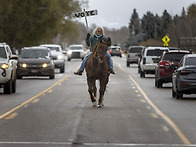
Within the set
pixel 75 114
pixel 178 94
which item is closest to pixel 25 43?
pixel 178 94

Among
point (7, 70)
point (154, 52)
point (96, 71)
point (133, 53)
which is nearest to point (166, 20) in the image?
point (133, 53)

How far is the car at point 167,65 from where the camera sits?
27688mm

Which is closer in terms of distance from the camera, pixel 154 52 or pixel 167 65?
pixel 167 65

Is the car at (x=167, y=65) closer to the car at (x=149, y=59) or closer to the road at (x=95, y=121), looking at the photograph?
the road at (x=95, y=121)

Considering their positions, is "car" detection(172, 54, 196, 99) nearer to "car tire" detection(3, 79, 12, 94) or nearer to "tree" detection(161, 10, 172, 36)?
"car tire" detection(3, 79, 12, 94)

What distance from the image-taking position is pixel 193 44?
69500mm

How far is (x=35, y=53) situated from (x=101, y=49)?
19161mm

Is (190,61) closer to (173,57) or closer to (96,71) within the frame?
(96,71)

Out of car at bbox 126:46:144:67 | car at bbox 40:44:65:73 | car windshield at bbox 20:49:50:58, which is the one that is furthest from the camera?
car at bbox 126:46:144:67

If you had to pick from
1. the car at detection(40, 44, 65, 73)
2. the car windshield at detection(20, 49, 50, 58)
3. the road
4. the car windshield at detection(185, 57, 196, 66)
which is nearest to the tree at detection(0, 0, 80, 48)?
the car at detection(40, 44, 65, 73)

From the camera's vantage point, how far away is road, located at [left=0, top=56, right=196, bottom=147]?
11000 millimetres

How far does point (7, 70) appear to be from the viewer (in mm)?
23078

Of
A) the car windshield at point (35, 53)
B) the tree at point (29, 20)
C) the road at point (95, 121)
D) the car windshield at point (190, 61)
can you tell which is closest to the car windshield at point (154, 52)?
the car windshield at point (35, 53)

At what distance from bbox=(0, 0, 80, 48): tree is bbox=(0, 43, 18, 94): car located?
3929cm
